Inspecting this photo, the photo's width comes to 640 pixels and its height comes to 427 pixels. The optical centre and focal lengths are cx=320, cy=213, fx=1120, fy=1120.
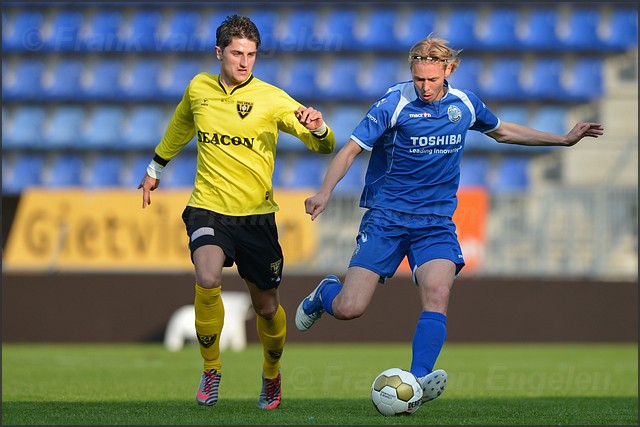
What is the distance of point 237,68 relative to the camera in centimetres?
621

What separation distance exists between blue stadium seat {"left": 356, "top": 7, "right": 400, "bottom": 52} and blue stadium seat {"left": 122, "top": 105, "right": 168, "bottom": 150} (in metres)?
3.80

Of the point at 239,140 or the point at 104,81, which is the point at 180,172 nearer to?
the point at 104,81

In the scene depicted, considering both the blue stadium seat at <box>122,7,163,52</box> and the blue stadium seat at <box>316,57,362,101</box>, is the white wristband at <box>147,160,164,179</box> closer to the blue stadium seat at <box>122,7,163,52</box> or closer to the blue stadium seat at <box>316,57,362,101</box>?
the blue stadium seat at <box>316,57,362,101</box>

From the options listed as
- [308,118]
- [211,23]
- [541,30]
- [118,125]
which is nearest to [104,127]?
[118,125]

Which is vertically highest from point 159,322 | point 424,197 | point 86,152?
point 424,197

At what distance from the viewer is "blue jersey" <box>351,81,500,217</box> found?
6000 millimetres

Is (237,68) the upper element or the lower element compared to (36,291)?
upper

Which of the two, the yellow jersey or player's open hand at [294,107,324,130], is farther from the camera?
the yellow jersey

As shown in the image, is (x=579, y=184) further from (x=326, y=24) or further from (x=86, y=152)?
(x=86, y=152)

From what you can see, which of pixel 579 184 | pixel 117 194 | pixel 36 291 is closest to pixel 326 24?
pixel 579 184

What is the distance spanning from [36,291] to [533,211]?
6.60 meters

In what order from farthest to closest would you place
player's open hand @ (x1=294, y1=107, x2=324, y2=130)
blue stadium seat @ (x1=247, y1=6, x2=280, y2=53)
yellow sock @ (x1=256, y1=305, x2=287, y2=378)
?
blue stadium seat @ (x1=247, y1=6, x2=280, y2=53) < yellow sock @ (x1=256, y1=305, x2=287, y2=378) < player's open hand @ (x1=294, y1=107, x2=324, y2=130)

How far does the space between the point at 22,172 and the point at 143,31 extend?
342cm

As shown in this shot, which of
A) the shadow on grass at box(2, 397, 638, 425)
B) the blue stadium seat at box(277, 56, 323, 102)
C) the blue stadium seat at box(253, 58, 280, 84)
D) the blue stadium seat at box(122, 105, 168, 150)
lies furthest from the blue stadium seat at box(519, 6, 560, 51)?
the shadow on grass at box(2, 397, 638, 425)
